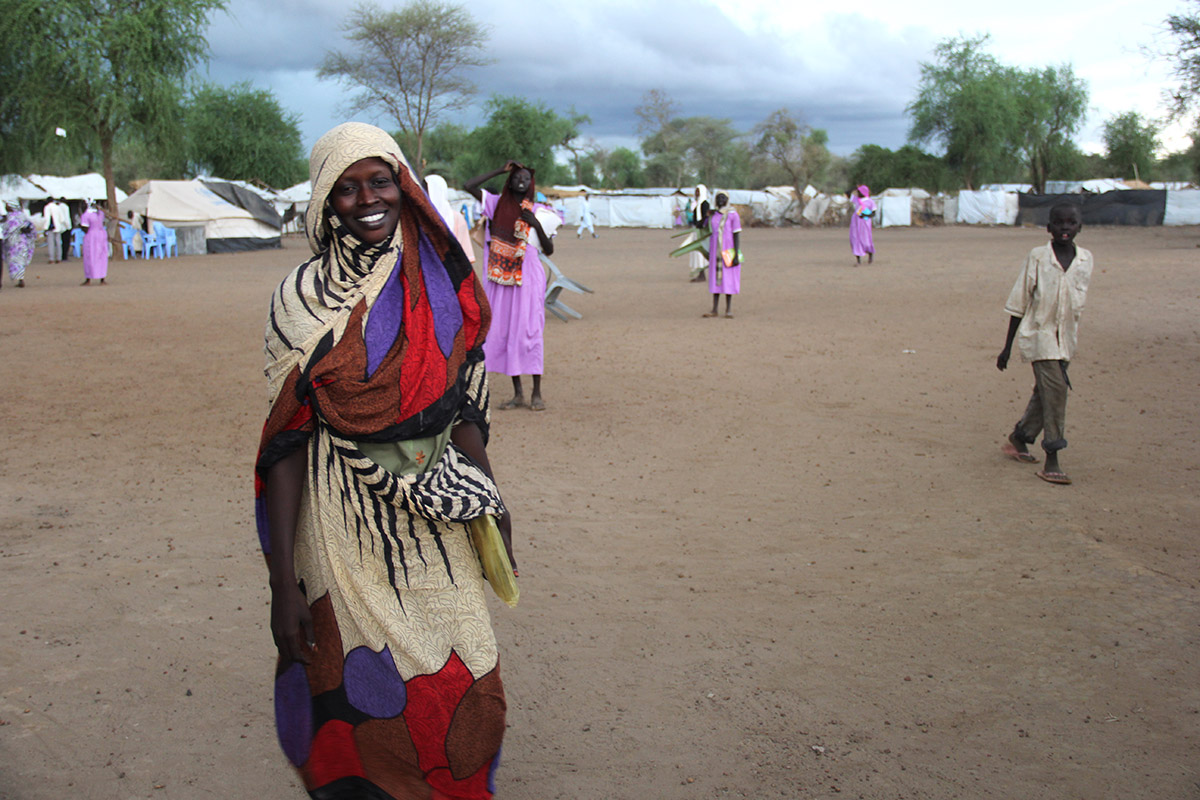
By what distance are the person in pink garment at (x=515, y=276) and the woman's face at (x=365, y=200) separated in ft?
16.5

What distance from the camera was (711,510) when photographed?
5164 millimetres

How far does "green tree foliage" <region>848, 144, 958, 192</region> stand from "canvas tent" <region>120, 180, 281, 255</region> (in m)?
32.8

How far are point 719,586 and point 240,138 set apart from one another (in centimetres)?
4656

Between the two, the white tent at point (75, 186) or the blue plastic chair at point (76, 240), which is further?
the white tent at point (75, 186)

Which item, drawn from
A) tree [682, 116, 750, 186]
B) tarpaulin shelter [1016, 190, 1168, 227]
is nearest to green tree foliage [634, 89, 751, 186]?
tree [682, 116, 750, 186]

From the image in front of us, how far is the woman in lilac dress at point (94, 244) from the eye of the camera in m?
18.7

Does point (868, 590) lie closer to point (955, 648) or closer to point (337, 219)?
point (955, 648)

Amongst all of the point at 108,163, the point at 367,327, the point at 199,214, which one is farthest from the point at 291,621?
the point at 199,214

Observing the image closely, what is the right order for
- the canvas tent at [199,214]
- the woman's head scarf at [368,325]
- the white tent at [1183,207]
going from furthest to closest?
the white tent at [1183,207]
the canvas tent at [199,214]
the woman's head scarf at [368,325]

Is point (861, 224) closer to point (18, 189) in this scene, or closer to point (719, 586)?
point (719, 586)

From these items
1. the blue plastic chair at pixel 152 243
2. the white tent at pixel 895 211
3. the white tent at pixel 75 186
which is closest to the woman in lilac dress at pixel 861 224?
the blue plastic chair at pixel 152 243

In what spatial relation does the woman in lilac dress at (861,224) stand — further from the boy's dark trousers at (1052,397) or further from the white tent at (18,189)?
the white tent at (18,189)

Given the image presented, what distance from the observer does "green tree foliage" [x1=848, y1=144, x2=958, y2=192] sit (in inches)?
1973

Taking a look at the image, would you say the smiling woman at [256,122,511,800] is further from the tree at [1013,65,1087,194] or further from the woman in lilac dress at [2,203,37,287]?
the tree at [1013,65,1087,194]
